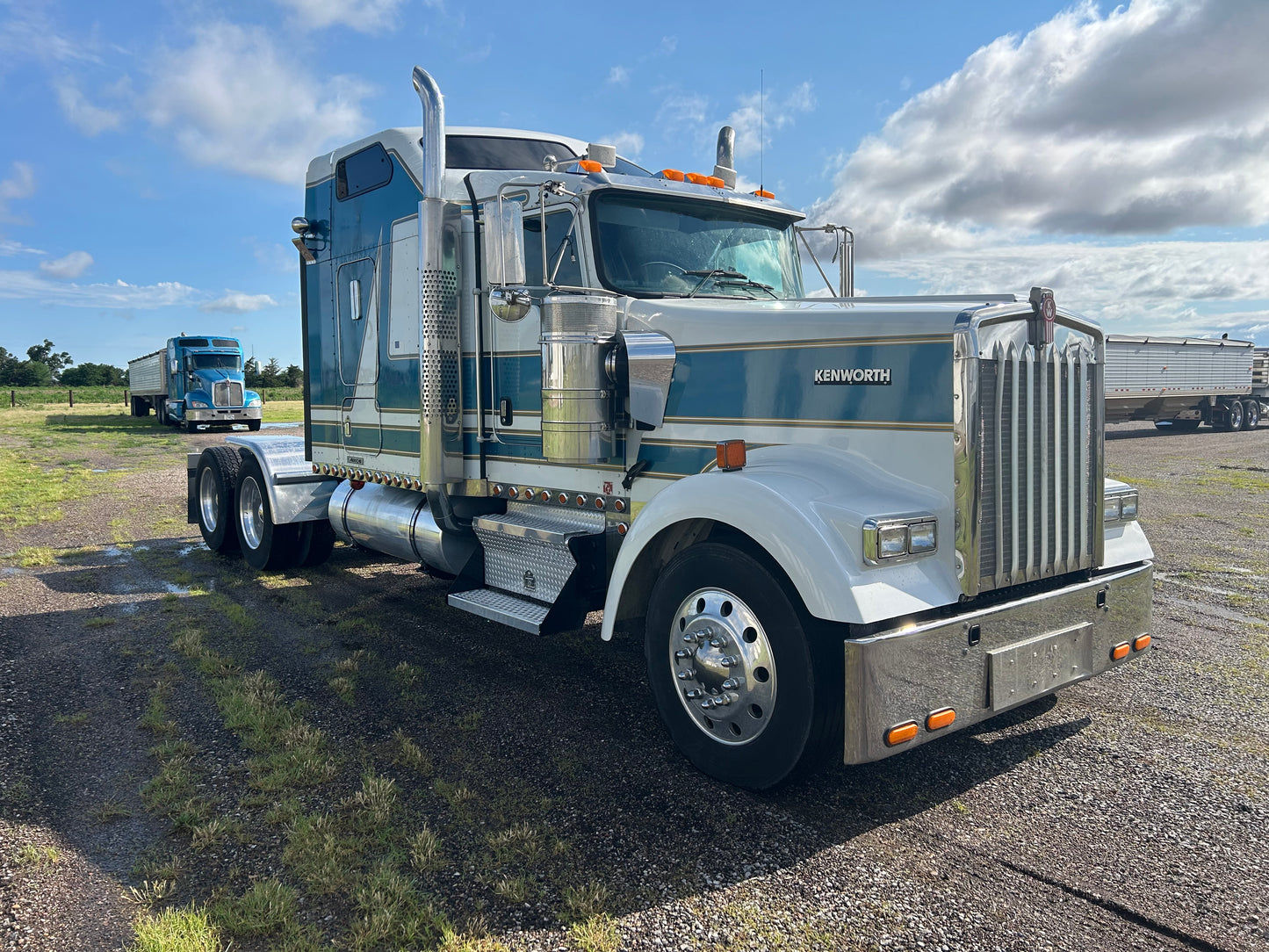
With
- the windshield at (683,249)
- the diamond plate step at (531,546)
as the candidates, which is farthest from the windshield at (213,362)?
the windshield at (683,249)

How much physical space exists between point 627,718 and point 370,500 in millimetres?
3443

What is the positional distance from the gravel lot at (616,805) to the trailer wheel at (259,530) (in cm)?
180

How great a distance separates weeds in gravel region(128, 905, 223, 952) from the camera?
2756 mm

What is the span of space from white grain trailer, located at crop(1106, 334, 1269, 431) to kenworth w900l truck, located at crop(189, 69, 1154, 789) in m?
21.4

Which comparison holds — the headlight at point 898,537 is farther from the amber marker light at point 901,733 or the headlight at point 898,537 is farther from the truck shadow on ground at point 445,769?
the truck shadow on ground at point 445,769

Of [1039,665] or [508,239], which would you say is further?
[508,239]

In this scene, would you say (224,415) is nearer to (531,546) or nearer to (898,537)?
(531,546)

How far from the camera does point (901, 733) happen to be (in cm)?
334

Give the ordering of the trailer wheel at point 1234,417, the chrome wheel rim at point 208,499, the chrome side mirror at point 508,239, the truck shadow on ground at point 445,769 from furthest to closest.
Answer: the trailer wheel at point 1234,417 < the chrome wheel rim at point 208,499 < the chrome side mirror at point 508,239 < the truck shadow on ground at point 445,769

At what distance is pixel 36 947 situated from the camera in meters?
2.81

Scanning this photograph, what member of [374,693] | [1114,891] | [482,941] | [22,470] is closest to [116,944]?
[482,941]

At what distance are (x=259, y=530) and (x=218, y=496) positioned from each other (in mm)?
803

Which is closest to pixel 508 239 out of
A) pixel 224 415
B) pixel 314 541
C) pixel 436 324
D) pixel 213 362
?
pixel 436 324

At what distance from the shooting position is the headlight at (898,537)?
339 centimetres
